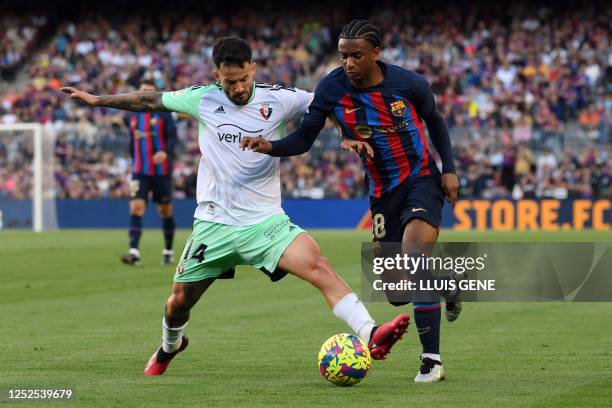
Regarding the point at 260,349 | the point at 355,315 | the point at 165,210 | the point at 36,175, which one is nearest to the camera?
the point at 355,315

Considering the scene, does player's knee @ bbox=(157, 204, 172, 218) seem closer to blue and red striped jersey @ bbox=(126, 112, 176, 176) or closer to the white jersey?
blue and red striped jersey @ bbox=(126, 112, 176, 176)

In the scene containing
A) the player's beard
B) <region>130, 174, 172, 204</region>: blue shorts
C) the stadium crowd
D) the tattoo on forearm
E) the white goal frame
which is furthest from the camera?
the stadium crowd

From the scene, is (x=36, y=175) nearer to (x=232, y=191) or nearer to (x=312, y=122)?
(x=232, y=191)

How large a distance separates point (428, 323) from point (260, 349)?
6.52ft

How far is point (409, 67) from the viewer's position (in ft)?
112

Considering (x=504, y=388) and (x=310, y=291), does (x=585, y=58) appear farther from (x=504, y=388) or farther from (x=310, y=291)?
(x=504, y=388)

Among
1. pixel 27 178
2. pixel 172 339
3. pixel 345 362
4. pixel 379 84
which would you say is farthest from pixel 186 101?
pixel 27 178

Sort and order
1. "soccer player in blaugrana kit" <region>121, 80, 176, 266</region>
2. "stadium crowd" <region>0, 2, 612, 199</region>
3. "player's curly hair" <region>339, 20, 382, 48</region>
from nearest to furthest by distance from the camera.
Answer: "player's curly hair" <region>339, 20, 382, 48</region> → "soccer player in blaugrana kit" <region>121, 80, 176, 266</region> → "stadium crowd" <region>0, 2, 612, 199</region>

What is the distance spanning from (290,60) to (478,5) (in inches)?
234

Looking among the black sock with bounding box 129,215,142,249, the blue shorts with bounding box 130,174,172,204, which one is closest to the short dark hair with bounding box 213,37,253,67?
the black sock with bounding box 129,215,142,249

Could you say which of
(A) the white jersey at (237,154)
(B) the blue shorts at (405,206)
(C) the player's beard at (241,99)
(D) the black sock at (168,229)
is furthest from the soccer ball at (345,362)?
(D) the black sock at (168,229)

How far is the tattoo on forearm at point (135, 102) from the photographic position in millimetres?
7978

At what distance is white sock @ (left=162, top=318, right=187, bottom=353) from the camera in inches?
315

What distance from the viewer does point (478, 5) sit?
3650 cm
